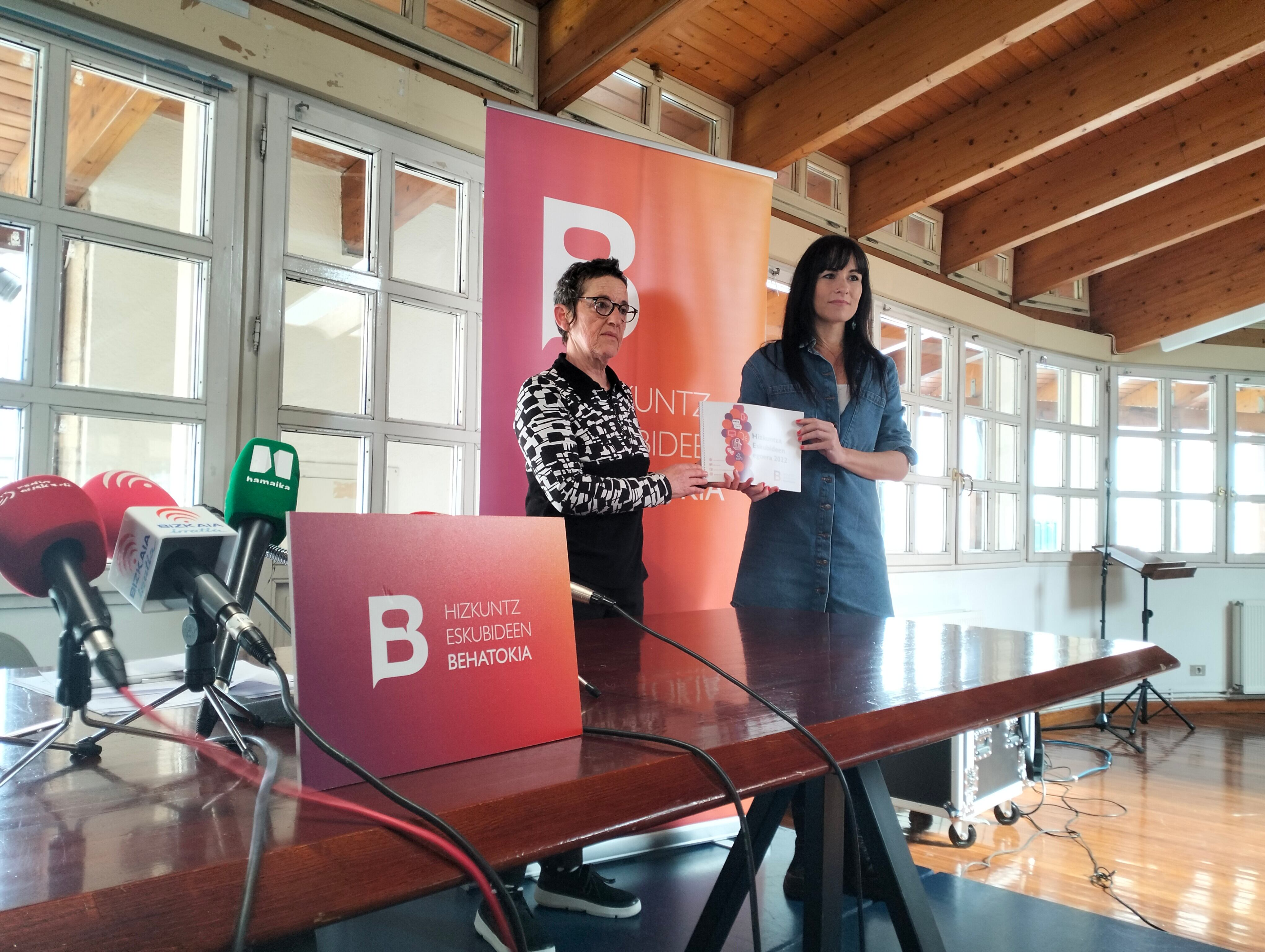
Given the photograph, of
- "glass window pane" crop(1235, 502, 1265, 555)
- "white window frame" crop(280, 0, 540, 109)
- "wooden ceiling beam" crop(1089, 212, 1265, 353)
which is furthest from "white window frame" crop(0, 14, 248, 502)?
"glass window pane" crop(1235, 502, 1265, 555)

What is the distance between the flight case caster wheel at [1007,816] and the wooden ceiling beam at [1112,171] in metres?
2.93

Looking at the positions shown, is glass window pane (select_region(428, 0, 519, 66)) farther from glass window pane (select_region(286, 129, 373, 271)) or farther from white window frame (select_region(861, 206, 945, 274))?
white window frame (select_region(861, 206, 945, 274))

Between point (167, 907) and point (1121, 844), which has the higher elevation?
point (167, 907)

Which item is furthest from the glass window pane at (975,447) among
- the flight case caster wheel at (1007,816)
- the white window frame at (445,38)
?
the white window frame at (445,38)

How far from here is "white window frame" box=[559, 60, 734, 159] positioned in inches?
124

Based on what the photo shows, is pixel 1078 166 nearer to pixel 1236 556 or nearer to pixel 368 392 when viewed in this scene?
pixel 1236 556

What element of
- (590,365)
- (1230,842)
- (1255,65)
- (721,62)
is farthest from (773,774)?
(1255,65)

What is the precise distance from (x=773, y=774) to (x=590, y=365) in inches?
49.6

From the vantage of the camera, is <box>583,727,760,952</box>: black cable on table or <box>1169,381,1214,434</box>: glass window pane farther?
<box>1169,381,1214,434</box>: glass window pane

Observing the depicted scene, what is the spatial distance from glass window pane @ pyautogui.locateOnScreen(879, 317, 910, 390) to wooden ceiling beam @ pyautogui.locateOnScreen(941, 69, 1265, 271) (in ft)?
1.70

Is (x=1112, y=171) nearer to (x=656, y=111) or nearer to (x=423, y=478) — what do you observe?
(x=656, y=111)

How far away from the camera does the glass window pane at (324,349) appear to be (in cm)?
239

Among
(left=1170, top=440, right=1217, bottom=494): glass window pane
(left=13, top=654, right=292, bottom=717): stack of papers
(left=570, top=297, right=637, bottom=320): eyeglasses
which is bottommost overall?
(left=13, top=654, right=292, bottom=717): stack of papers

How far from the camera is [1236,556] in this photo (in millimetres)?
6008
